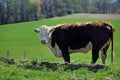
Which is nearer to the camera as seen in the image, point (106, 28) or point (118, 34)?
point (106, 28)

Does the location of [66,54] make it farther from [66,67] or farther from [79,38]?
[66,67]

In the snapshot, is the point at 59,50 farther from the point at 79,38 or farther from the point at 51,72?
the point at 51,72

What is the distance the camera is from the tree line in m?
131

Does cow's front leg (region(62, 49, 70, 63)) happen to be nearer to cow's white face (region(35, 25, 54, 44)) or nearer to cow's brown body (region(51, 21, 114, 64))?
cow's brown body (region(51, 21, 114, 64))

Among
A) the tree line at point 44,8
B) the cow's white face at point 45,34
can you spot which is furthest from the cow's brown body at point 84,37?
the tree line at point 44,8

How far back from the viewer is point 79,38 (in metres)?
16.3

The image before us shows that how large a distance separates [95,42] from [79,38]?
930mm

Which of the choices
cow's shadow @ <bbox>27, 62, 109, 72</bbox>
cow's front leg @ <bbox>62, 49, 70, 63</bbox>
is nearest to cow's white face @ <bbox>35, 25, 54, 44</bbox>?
cow's front leg @ <bbox>62, 49, 70, 63</bbox>

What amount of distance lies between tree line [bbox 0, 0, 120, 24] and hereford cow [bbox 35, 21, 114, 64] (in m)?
112

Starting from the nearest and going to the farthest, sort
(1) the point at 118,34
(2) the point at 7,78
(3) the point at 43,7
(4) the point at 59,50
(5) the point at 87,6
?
1. (2) the point at 7,78
2. (4) the point at 59,50
3. (1) the point at 118,34
4. (3) the point at 43,7
5. (5) the point at 87,6

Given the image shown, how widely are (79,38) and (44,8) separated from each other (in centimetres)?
13662

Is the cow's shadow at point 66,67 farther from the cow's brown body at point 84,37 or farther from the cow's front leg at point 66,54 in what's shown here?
the cow's front leg at point 66,54

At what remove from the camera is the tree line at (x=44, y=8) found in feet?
430

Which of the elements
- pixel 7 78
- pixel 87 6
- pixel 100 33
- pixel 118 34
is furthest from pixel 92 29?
pixel 87 6
